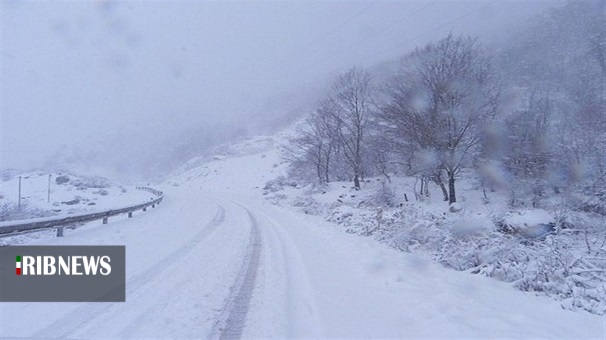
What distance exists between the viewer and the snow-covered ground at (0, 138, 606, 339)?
4883 mm

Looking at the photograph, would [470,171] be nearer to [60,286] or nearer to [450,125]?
[450,125]

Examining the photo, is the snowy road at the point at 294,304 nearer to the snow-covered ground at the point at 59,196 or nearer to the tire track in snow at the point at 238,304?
the tire track in snow at the point at 238,304

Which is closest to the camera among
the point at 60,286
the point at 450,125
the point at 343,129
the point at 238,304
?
the point at 238,304

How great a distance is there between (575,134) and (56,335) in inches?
1626

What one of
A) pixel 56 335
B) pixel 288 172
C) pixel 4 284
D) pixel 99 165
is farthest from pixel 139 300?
pixel 99 165

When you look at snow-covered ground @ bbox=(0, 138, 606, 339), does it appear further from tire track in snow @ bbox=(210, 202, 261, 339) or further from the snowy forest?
the snowy forest

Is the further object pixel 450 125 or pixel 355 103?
pixel 355 103

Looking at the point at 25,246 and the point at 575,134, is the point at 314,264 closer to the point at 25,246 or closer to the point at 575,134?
the point at 25,246

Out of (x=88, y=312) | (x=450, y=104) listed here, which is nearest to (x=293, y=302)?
(x=88, y=312)

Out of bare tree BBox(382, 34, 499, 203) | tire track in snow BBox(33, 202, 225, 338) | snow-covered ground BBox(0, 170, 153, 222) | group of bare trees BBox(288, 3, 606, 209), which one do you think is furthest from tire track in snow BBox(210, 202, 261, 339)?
group of bare trees BBox(288, 3, 606, 209)

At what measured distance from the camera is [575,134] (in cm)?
3341

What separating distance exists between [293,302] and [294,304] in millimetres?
100

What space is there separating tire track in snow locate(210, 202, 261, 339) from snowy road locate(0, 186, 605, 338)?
0.02 meters

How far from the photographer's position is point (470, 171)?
30.5 m
